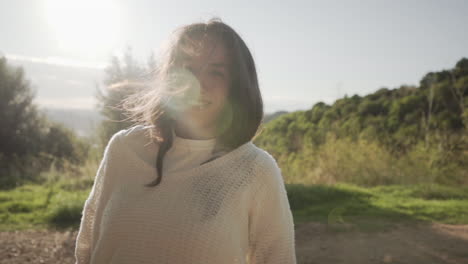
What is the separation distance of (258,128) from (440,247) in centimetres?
306

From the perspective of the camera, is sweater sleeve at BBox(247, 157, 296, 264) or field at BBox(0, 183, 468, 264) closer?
sweater sleeve at BBox(247, 157, 296, 264)

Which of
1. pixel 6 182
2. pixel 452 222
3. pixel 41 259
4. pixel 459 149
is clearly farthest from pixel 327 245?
pixel 6 182

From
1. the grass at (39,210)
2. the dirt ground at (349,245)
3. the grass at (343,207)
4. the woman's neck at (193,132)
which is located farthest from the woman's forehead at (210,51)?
the grass at (39,210)

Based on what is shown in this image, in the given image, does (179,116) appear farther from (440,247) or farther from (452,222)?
(452,222)

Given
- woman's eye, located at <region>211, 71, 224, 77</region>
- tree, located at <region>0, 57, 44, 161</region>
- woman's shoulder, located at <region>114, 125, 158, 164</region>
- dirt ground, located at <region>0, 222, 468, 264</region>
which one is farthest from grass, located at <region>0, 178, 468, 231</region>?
tree, located at <region>0, 57, 44, 161</region>

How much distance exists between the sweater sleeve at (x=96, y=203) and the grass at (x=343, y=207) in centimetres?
340

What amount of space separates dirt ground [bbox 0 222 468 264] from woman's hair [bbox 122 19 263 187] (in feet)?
7.76

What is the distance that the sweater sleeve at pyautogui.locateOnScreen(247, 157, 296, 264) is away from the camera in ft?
4.85

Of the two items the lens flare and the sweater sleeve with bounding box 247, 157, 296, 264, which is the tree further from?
the sweater sleeve with bounding box 247, 157, 296, 264

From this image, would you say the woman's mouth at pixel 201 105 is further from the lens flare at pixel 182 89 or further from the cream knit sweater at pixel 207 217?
the cream knit sweater at pixel 207 217

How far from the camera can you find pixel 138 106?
1.83m

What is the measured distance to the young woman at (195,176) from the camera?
146 cm

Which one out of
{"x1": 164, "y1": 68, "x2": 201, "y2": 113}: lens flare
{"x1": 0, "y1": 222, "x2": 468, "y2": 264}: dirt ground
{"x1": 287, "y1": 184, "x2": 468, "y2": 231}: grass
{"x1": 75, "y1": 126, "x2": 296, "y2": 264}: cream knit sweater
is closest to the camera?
{"x1": 75, "y1": 126, "x2": 296, "y2": 264}: cream knit sweater

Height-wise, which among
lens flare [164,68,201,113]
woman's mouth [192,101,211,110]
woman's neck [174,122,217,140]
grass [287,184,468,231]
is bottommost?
grass [287,184,468,231]
